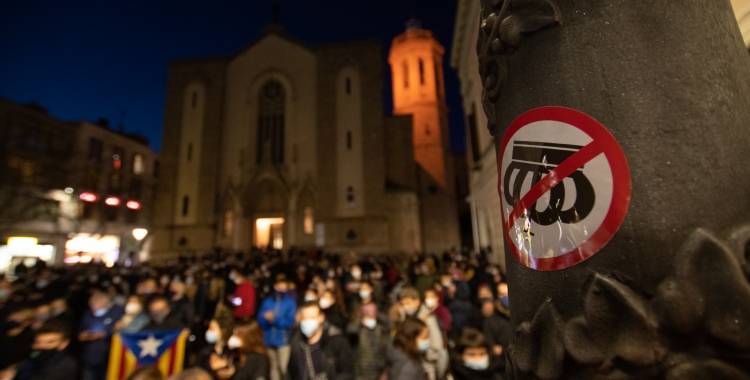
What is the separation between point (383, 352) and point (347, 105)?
22.7 metres

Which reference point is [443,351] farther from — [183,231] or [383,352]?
[183,231]

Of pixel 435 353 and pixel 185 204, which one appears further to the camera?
pixel 185 204

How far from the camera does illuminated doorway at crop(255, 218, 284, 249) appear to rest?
25.5 m

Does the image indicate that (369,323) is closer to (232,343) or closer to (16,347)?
(232,343)

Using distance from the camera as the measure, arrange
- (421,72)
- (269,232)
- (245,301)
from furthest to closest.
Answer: (421,72), (269,232), (245,301)

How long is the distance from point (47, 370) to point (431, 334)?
443 centimetres

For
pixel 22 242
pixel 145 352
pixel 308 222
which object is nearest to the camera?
pixel 145 352

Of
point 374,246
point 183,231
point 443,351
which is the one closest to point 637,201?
point 443,351

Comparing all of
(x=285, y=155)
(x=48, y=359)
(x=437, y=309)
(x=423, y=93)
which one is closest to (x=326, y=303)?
(x=437, y=309)

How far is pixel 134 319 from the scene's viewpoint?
621 cm

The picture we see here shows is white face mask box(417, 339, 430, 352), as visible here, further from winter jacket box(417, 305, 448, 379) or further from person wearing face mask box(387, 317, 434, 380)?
winter jacket box(417, 305, 448, 379)

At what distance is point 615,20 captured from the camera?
1207mm

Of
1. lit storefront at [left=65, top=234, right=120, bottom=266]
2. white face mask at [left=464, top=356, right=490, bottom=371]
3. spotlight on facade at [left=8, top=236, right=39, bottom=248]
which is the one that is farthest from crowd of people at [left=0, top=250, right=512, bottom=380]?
lit storefront at [left=65, top=234, right=120, bottom=266]

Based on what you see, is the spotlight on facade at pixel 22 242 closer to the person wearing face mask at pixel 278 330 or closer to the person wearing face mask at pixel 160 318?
the person wearing face mask at pixel 160 318
